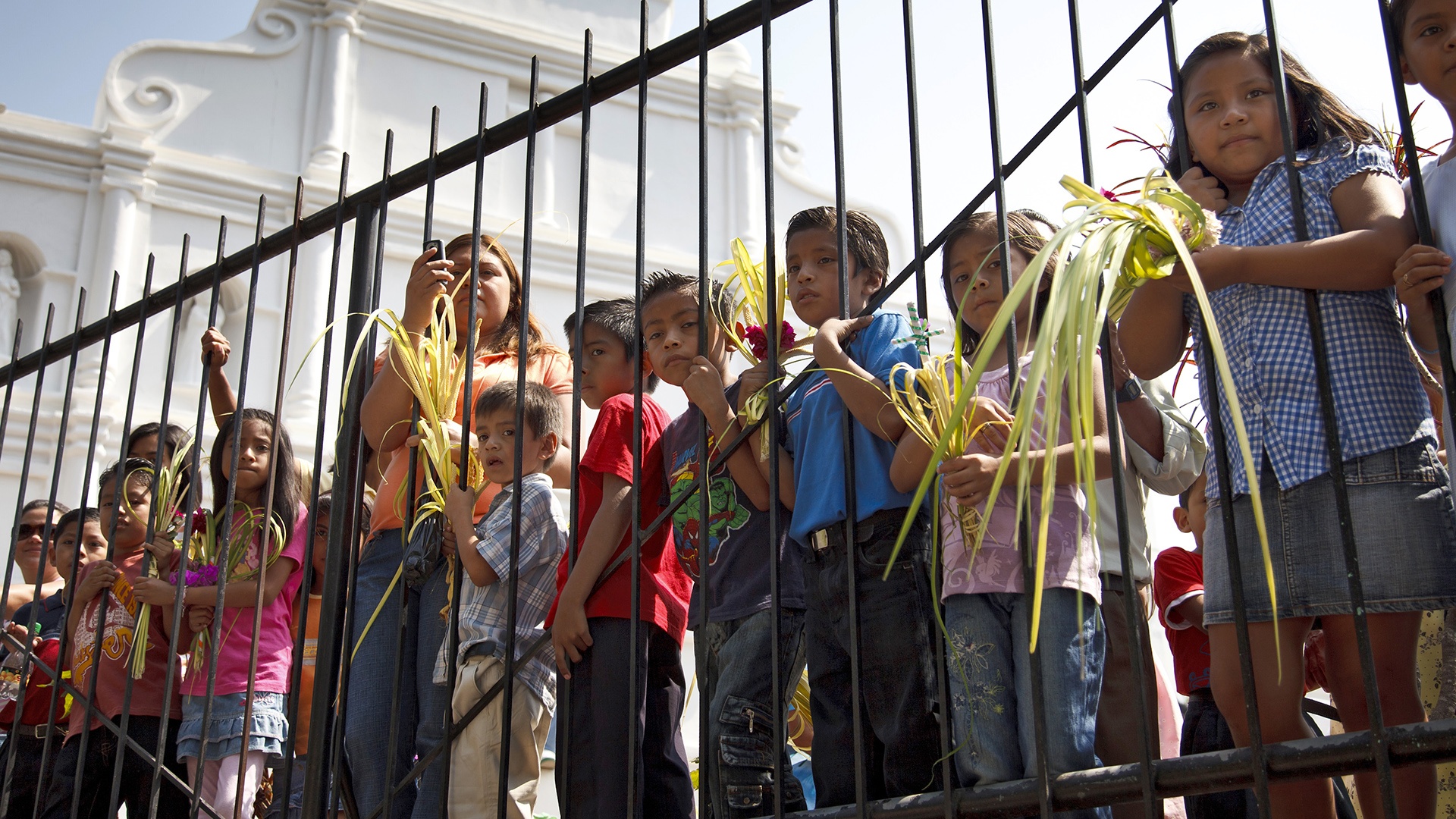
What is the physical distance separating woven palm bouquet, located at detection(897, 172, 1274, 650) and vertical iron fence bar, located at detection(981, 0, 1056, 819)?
0.50 ft

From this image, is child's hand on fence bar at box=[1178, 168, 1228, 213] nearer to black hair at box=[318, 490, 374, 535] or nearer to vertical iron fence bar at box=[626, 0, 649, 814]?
vertical iron fence bar at box=[626, 0, 649, 814]

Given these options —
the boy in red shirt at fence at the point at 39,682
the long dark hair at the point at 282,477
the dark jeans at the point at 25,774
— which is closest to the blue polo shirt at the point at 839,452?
the long dark hair at the point at 282,477

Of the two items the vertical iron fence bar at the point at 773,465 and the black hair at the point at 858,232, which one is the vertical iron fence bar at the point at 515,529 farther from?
the black hair at the point at 858,232

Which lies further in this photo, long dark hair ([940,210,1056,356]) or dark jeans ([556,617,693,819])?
long dark hair ([940,210,1056,356])

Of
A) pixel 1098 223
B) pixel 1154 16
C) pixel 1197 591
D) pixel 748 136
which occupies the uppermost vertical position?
pixel 748 136

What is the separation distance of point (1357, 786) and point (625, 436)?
1.58 meters

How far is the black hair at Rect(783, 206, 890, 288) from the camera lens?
9.23 ft

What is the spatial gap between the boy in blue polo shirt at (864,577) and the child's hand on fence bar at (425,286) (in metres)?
0.87

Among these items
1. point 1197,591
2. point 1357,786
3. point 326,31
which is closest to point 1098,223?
point 1357,786

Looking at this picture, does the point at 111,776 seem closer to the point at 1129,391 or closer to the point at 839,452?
the point at 839,452

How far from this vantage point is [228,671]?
379 centimetres

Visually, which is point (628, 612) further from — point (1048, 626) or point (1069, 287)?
point (1069, 287)

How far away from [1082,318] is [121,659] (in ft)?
11.9

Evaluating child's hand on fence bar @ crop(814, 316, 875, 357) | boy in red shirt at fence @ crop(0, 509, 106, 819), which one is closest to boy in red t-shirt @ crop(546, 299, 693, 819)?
child's hand on fence bar @ crop(814, 316, 875, 357)
